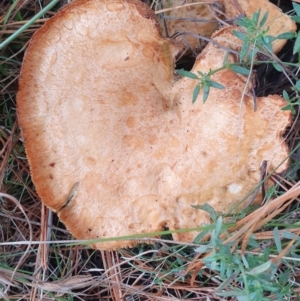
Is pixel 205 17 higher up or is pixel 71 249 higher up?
pixel 205 17

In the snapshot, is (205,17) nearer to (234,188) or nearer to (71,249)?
(234,188)

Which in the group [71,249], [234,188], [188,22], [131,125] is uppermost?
[188,22]

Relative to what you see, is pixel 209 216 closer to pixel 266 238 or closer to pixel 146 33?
pixel 266 238

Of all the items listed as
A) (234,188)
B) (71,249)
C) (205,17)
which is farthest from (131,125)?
(71,249)

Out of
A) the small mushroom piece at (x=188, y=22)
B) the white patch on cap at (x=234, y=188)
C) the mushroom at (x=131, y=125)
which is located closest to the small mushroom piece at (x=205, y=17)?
the small mushroom piece at (x=188, y=22)

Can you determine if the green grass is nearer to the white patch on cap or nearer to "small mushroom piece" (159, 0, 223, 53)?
the white patch on cap

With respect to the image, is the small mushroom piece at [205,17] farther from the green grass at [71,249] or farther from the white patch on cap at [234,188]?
the white patch on cap at [234,188]

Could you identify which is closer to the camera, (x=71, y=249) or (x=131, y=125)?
(x=131, y=125)

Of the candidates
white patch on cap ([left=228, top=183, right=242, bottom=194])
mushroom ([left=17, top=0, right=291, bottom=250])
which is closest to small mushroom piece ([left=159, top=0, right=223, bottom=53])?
mushroom ([left=17, top=0, right=291, bottom=250])
